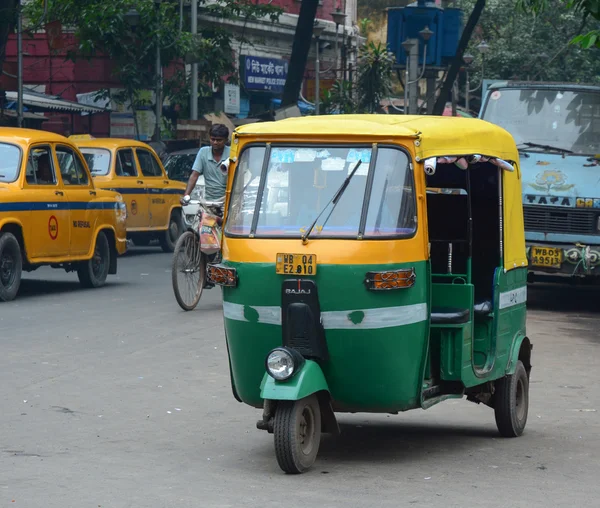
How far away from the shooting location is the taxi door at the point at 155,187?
21.4m

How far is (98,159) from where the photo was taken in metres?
20.7

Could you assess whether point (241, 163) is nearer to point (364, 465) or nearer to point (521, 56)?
point (364, 465)

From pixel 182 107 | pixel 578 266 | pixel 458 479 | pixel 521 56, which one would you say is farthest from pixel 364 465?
pixel 521 56

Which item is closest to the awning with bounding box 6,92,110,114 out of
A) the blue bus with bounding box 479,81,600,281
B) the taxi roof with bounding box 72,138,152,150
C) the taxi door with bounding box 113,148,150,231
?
the taxi roof with bounding box 72,138,152,150

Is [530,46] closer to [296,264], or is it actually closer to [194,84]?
[194,84]

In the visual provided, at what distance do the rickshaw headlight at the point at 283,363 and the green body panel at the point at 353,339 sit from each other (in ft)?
0.71

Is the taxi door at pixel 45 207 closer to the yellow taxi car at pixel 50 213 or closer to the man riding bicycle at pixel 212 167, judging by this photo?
the yellow taxi car at pixel 50 213

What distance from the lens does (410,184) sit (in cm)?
656

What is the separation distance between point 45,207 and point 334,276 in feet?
28.8

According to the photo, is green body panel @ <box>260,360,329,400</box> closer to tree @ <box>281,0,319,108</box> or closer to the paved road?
the paved road

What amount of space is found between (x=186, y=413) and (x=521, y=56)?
43.7 metres

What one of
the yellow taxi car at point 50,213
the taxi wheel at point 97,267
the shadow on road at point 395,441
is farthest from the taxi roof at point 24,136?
the shadow on road at point 395,441

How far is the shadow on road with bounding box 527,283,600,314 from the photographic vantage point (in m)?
15.5

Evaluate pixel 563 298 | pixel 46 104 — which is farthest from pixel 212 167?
pixel 46 104
